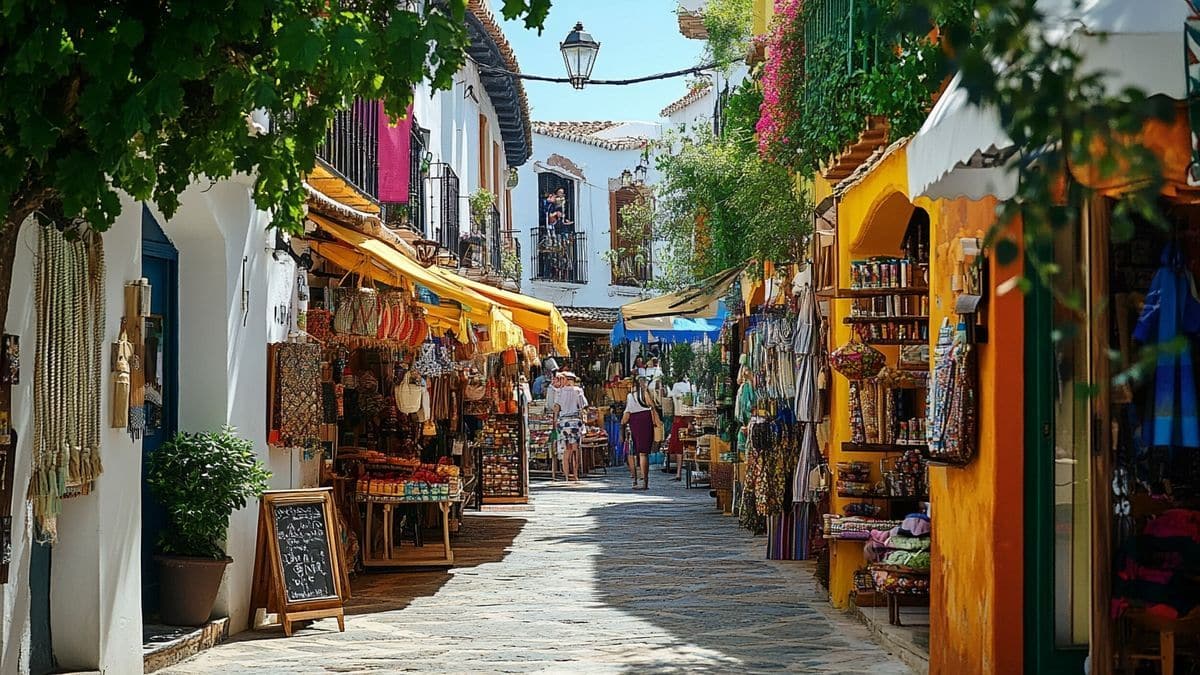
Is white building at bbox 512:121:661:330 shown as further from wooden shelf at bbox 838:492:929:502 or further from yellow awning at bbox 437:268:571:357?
wooden shelf at bbox 838:492:929:502

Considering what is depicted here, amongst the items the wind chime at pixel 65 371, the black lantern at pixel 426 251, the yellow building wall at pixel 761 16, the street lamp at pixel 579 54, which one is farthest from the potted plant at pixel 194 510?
the yellow building wall at pixel 761 16

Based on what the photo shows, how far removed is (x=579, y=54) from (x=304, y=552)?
27.5 feet

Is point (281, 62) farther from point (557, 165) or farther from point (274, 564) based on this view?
point (557, 165)

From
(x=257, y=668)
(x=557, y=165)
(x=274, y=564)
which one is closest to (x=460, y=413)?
(x=274, y=564)

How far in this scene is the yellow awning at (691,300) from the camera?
19.7 m

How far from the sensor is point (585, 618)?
38.2 feet

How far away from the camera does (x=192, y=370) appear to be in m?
10.6

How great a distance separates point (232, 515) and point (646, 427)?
1567 cm

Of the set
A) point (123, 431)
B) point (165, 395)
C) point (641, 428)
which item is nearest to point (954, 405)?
point (123, 431)

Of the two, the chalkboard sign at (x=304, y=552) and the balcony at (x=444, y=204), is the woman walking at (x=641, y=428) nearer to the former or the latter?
the balcony at (x=444, y=204)

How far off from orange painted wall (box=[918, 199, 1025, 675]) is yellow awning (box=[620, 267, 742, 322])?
435 inches

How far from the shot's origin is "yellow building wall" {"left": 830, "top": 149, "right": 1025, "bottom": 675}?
7.91 m

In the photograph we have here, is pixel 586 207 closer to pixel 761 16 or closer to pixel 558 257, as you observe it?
pixel 558 257

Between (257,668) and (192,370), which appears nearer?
(257,668)
